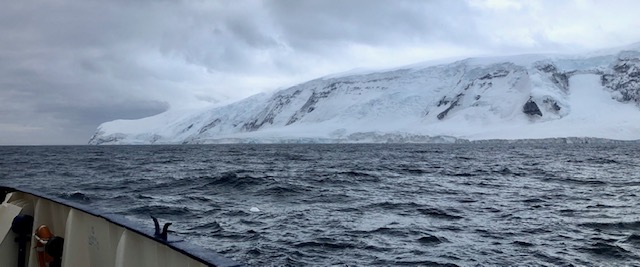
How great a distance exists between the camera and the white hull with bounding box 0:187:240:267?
4414mm

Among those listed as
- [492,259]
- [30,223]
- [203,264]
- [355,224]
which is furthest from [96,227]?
[355,224]

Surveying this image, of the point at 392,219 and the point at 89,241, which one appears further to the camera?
the point at 392,219

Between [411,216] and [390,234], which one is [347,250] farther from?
[411,216]

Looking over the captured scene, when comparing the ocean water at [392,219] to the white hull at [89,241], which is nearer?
the white hull at [89,241]

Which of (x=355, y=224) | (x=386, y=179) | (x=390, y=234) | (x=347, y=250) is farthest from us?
(x=386, y=179)

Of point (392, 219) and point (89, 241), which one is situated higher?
point (89, 241)

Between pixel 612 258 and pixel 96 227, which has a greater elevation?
pixel 96 227

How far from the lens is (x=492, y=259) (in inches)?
433

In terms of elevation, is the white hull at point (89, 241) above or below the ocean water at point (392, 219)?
above

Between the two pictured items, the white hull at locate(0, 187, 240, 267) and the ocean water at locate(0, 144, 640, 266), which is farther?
the ocean water at locate(0, 144, 640, 266)

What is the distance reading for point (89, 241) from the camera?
20.3 feet

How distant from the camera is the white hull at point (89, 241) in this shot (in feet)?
14.5

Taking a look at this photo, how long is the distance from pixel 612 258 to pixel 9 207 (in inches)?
461

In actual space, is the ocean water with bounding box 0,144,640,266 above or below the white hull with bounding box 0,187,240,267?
below
